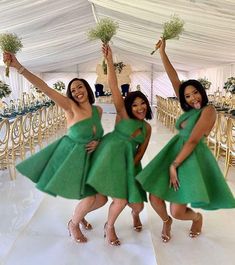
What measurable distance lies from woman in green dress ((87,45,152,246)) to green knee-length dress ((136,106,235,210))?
0.37 ft

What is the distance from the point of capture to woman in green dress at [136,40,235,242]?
207 centimetres

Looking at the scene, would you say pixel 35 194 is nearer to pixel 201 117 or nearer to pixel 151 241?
pixel 151 241

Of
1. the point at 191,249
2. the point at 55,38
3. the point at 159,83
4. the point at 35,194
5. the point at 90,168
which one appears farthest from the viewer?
the point at 159,83

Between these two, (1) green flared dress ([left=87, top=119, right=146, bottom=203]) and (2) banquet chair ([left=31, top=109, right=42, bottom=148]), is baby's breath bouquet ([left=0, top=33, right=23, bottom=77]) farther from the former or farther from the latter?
(2) banquet chair ([left=31, top=109, right=42, bottom=148])

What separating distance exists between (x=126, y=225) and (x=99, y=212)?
385 millimetres

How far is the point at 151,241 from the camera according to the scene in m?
2.48

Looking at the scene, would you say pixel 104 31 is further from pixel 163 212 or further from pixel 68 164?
pixel 163 212

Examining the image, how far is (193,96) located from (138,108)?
15.0 inches

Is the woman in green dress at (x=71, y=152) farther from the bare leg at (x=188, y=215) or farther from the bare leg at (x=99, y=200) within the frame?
the bare leg at (x=188, y=215)

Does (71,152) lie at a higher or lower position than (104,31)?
lower

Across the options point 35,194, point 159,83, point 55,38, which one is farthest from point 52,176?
point 159,83

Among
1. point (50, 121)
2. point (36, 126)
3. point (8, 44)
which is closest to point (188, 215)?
point (8, 44)

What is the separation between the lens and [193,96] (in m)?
2.13

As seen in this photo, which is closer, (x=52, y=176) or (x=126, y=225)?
(x=52, y=176)
